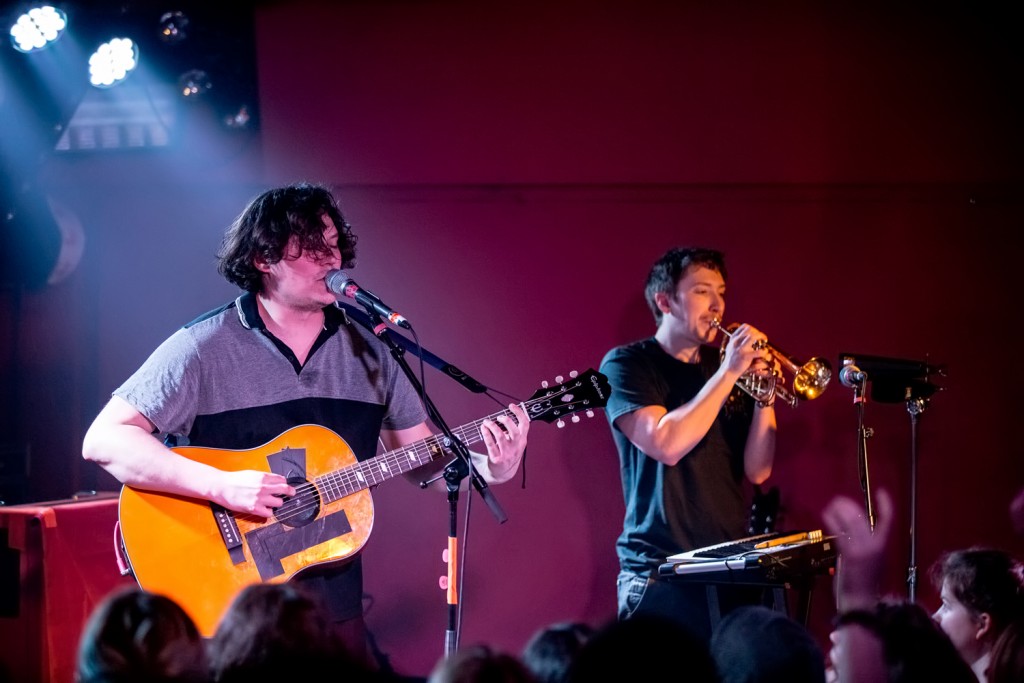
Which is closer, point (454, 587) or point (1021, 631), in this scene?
point (1021, 631)

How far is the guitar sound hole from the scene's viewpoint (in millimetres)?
3545

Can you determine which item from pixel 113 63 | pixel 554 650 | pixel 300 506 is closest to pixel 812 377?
pixel 300 506

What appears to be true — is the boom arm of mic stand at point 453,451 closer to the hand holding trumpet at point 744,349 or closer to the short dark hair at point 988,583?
the hand holding trumpet at point 744,349

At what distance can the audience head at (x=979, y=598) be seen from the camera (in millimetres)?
3209

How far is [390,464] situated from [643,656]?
73.6 inches

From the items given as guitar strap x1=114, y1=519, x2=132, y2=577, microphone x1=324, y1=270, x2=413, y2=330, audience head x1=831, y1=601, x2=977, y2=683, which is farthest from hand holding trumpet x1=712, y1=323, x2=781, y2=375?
guitar strap x1=114, y1=519, x2=132, y2=577

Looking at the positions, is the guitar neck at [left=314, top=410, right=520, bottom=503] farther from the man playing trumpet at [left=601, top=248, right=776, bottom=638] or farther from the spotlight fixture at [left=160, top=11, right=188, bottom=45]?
the spotlight fixture at [left=160, top=11, right=188, bottom=45]

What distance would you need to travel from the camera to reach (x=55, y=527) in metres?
4.39

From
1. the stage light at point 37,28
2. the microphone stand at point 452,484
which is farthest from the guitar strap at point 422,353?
the stage light at point 37,28

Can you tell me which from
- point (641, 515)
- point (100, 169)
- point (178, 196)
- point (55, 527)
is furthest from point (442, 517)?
point (100, 169)

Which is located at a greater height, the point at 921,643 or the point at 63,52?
the point at 63,52

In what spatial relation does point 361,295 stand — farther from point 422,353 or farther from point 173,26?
point 173,26

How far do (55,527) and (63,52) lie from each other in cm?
205

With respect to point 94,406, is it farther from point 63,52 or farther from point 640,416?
point 640,416
